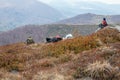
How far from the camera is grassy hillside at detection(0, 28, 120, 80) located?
41.1 feet

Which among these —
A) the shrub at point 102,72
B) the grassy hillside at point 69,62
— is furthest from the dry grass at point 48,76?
the shrub at point 102,72

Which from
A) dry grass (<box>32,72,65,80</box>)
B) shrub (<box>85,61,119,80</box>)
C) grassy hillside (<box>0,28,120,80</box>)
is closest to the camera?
shrub (<box>85,61,119,80</box>)

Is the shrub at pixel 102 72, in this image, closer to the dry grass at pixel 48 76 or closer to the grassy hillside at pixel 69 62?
the grassy hillside at pixel 69 62

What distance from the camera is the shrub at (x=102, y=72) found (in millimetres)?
12078

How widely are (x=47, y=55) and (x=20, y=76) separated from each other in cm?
484

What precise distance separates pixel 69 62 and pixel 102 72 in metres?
3.30

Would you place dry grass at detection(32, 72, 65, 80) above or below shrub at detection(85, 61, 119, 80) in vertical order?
below

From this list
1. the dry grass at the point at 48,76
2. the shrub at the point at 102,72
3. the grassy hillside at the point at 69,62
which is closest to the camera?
the shrub at the point at 102,72

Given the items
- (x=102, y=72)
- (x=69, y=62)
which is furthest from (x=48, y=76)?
(x=69, y=62)

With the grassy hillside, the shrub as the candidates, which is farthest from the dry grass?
the shrub

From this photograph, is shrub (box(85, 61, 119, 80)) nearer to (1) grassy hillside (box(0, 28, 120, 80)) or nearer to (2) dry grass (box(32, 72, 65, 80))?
(1) grassy hillside (box(0, 28, 120, 80))

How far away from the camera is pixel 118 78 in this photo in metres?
11.9

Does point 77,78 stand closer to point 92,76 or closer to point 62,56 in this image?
point 92,76

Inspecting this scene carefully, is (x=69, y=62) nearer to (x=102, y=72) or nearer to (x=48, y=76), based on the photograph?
(x=48, y=76)
